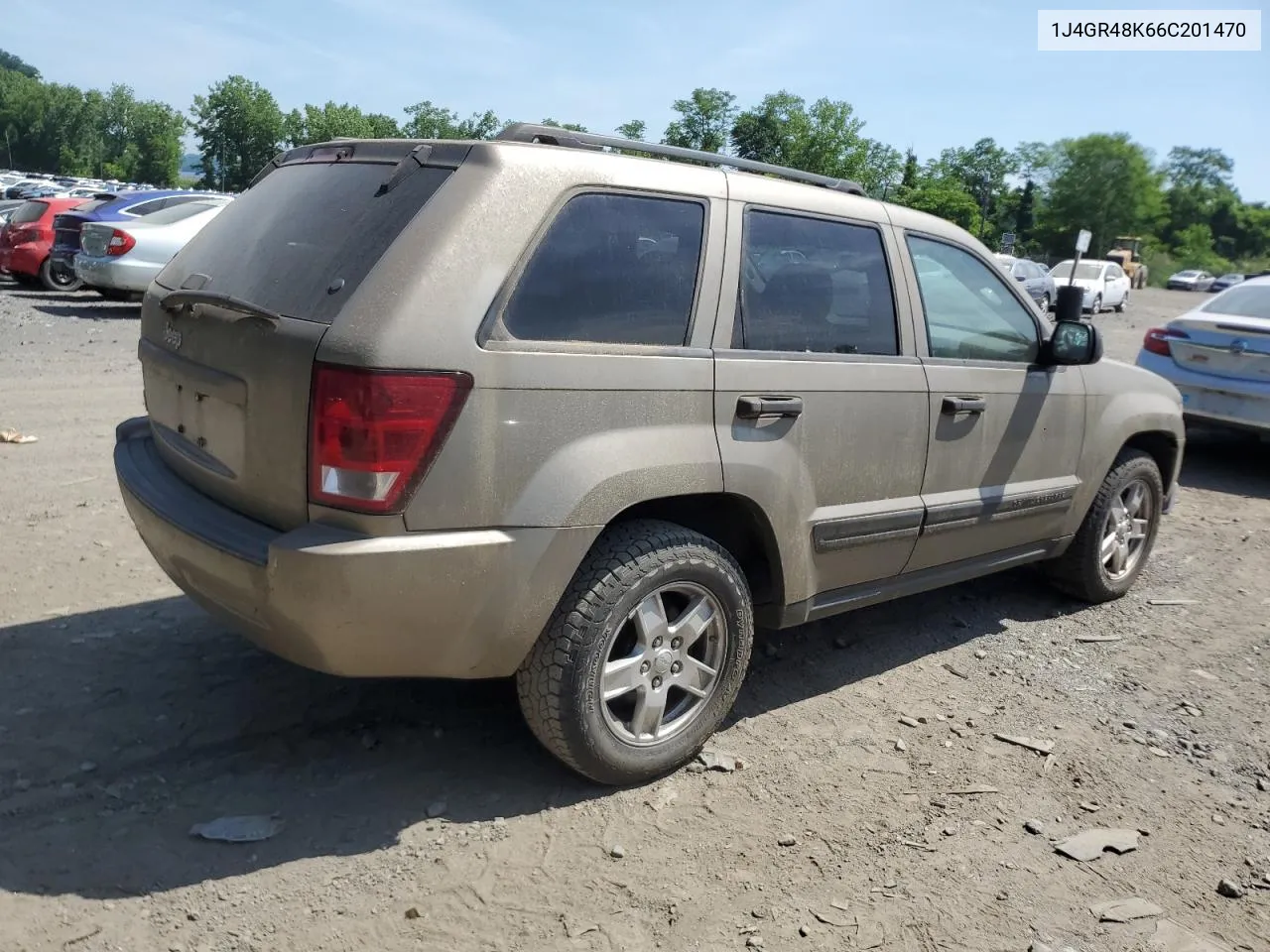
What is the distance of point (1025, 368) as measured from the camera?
4512mm

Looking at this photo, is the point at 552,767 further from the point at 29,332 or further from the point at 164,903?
the point at 29,332

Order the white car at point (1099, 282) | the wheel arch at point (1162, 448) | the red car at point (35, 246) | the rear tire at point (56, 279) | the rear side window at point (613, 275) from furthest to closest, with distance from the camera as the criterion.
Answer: the white car at point (1099, 282), the rear tire at point (56, 279), the red car at point (35, 246), the wheel arch at point (1162, 448), the rear side window at point (613, 275)

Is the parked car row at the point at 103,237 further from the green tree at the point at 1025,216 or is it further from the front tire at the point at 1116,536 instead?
the green tree at the point at 1025,216

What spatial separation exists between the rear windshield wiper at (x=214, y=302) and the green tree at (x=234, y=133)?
322ft

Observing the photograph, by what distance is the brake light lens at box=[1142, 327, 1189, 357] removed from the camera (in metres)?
8.81

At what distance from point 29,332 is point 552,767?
38.9 ft

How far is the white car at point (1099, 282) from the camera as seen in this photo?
30.7m

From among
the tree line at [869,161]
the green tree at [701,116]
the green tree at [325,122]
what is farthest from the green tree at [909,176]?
the green tree at [325,122]

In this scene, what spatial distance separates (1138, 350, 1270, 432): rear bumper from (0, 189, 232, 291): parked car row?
11.3m

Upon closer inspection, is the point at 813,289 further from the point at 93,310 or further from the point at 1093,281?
the point at 1093,281

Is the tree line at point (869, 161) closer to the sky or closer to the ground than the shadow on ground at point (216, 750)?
closer to the sky

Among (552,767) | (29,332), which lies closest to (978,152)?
(29,332)

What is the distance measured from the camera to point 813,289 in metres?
3.72

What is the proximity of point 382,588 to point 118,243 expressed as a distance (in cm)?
1350
